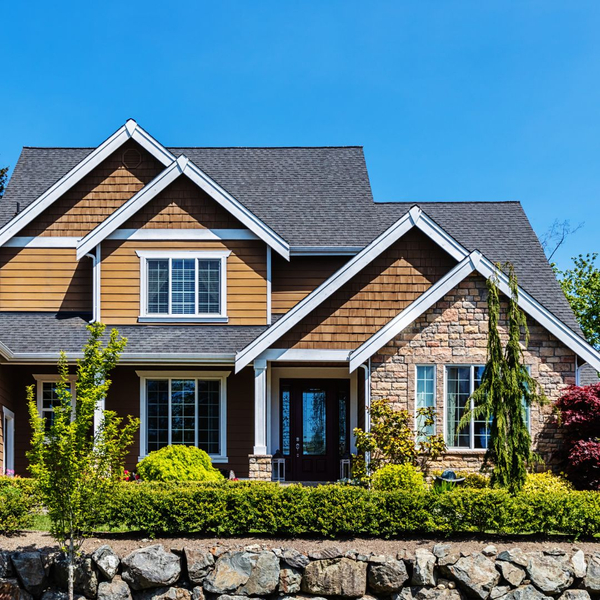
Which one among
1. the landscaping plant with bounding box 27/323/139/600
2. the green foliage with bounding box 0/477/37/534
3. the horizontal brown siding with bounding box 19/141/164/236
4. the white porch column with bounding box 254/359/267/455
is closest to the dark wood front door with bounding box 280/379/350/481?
the white porch column with bounding box 254/359/267/455

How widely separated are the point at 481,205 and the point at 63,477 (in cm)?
1528

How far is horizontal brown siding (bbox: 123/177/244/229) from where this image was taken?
20.2 m

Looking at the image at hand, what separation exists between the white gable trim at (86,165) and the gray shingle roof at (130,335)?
2.06 meters

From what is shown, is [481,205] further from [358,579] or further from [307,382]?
[358,579]

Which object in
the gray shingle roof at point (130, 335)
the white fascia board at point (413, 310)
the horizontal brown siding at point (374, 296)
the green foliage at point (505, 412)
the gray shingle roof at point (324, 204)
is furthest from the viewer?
the gray shingle roof at point (324, 204)

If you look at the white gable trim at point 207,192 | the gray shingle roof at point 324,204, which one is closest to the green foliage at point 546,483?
the gray shingle roof at point 324,204

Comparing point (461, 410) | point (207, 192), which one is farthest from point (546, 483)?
point (207, 192)

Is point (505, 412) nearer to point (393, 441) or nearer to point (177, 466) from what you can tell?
point (393, 441)

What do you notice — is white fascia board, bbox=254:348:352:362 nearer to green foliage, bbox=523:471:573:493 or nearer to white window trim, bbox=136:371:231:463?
white window trim, bbox=136:371:231:463

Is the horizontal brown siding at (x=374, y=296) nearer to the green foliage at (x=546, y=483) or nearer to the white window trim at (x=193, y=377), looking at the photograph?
the white window trim at (x=193, y=377)

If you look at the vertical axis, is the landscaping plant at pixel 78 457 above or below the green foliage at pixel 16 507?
above

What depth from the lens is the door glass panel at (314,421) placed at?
2047 centimetres

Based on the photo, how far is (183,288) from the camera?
20.1 metres

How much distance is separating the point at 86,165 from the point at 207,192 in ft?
9.90
